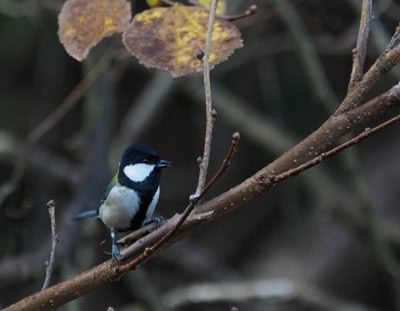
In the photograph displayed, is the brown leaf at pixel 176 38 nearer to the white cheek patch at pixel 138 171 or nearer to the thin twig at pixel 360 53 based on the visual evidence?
the thin twig at pixel 360 53

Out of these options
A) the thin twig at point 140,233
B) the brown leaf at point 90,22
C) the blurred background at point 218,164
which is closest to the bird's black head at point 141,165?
the brown leaf at point 90,22

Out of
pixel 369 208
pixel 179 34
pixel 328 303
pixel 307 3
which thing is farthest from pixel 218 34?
pixel 328 303

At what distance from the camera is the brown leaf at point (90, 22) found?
4.76 feet

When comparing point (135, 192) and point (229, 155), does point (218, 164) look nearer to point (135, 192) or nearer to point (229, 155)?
point (135, 192)

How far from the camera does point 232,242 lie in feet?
15.3

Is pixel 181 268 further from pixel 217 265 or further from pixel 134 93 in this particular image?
pixel 134 93

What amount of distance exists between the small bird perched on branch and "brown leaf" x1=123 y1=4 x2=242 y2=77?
35 cm

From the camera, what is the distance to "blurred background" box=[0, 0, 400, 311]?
3.07 meters

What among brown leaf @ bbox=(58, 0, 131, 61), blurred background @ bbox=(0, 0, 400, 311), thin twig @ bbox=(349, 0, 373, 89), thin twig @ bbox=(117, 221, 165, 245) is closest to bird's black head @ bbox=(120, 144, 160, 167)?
brown leaf @ bbox=(58, 0, 131, 61)

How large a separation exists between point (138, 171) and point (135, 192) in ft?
0.14

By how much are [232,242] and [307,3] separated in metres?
2.11

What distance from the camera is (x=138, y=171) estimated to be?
5.73ft

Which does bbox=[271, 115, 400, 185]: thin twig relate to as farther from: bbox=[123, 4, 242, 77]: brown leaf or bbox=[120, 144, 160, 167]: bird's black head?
bbox=[120, 144, 160, 167]: bird's black head

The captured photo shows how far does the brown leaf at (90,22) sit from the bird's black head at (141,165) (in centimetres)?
32
